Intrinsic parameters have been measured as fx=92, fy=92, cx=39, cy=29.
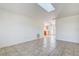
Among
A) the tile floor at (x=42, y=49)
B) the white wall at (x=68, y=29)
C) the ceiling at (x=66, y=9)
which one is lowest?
the tile floor at (x=42, y=49)

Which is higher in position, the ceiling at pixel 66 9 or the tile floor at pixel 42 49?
the ceiling at pixel 66 9

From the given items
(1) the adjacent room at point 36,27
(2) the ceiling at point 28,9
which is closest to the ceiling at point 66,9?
(1) the adjacent room at point 36,27

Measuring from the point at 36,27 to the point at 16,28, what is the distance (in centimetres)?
43

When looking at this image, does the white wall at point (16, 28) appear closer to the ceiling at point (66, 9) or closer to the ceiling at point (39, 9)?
the ceiling at point (39, 9)

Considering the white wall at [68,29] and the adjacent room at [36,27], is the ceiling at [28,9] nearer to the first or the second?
the adjacent room at [36,27]

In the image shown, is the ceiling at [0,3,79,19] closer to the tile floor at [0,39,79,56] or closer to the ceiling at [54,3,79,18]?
the ceiling at [54,3,79,18]

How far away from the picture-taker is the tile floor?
1840 mm

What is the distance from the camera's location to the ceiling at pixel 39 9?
1.82m

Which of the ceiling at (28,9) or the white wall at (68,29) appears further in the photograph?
the white wall at (68,29)

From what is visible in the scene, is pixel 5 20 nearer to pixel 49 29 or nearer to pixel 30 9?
pixel 30 9

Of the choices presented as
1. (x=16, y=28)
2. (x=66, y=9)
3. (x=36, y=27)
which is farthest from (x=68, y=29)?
(x=16, y=28)

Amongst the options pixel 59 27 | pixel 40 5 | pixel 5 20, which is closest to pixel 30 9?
pixel 40 5

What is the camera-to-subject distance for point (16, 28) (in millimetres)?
1968

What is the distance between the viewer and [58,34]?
211cm
